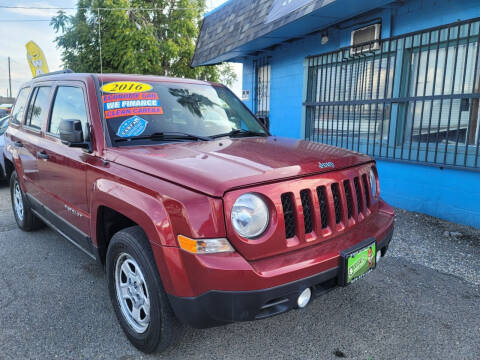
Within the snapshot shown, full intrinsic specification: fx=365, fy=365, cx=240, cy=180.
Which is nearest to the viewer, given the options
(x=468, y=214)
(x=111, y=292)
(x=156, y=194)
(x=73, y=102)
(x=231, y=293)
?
(x=231, y=293)

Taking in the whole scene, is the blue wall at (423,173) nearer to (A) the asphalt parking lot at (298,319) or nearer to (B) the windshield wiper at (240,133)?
(A) the asphalt parking lot at (298,319)

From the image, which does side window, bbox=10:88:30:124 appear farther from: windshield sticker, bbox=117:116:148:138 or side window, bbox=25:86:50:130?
windshield sticker, bbox=117:116:148:138

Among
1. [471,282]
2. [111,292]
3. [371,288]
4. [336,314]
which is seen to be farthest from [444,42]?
[111,292]

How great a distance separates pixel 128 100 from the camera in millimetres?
2926

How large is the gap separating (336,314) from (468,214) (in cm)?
285

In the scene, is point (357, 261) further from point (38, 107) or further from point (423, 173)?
point (38, 107)

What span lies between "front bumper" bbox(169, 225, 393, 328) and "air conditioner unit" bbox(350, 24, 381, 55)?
4.82 metres

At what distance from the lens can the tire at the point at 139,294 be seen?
212 cm

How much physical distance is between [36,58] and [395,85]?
11034 millimetres

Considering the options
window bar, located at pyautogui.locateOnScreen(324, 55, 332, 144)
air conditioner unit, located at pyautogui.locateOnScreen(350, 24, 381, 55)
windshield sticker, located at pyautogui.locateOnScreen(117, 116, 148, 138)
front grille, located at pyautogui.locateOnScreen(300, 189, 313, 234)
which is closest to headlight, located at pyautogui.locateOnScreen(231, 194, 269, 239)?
front grille, located at pyautogui.locateOnScreen(300, 189, 313, 234)

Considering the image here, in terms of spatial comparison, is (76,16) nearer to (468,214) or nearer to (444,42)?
(444,42)

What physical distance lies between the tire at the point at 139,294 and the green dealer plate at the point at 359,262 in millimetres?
1077

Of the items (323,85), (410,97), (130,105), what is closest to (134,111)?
(130,105)

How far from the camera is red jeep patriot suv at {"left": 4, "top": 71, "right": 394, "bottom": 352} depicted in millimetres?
1923
